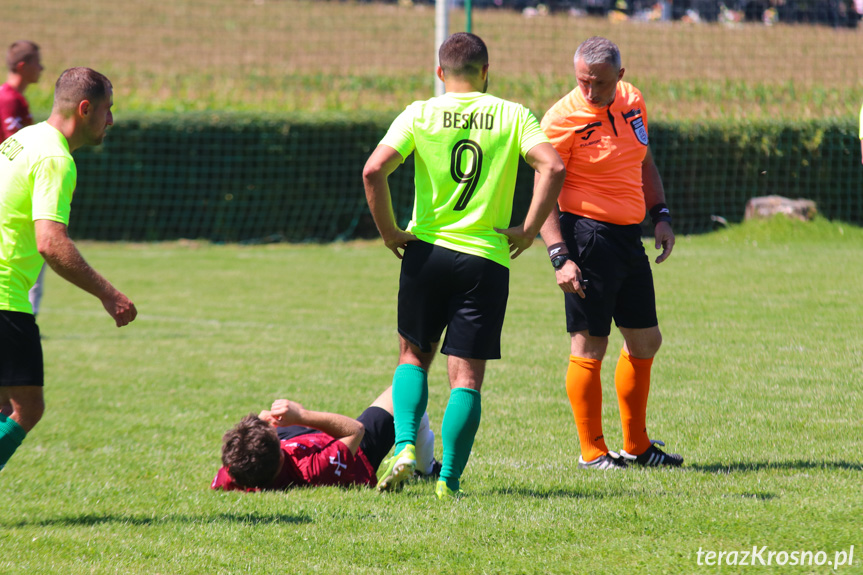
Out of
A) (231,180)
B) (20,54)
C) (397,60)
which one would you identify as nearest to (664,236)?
(20,54)

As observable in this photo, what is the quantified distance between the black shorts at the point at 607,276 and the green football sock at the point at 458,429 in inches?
38.1

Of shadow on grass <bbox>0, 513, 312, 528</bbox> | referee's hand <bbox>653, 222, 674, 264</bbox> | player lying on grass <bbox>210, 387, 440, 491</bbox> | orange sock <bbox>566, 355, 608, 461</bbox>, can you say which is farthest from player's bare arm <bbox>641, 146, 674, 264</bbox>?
shadow on grass <bbox>0, 513, 312, 528</bbox>

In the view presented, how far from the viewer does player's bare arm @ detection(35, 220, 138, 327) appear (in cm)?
389

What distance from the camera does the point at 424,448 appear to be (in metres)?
5.07

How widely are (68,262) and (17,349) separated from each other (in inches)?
20.6

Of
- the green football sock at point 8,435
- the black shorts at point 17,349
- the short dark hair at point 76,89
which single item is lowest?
the green football sock at point 8,435

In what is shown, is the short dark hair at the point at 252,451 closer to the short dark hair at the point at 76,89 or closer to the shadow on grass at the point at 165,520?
the shadow on grass at the point at 165,520

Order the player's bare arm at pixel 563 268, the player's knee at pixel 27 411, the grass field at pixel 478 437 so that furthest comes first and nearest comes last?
the player's bare arm at pixel 563 268
the player's knee at pixel 27 411
the grass field at pixel 478 437

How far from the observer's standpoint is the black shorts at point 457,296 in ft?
14.2

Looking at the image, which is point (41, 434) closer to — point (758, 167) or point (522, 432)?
point (522, 432)

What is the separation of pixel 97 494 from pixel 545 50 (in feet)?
64.9

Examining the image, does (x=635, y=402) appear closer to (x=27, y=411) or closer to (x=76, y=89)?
(x=27, y=411)

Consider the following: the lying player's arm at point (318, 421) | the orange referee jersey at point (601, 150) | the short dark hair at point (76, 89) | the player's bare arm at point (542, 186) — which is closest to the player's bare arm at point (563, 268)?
the orange referee jersey at point (601, 150)

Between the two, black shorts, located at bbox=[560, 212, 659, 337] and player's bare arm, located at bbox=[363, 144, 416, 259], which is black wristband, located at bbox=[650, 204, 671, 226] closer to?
black shorts, located at bbox=[560, 212, 659, 337]
